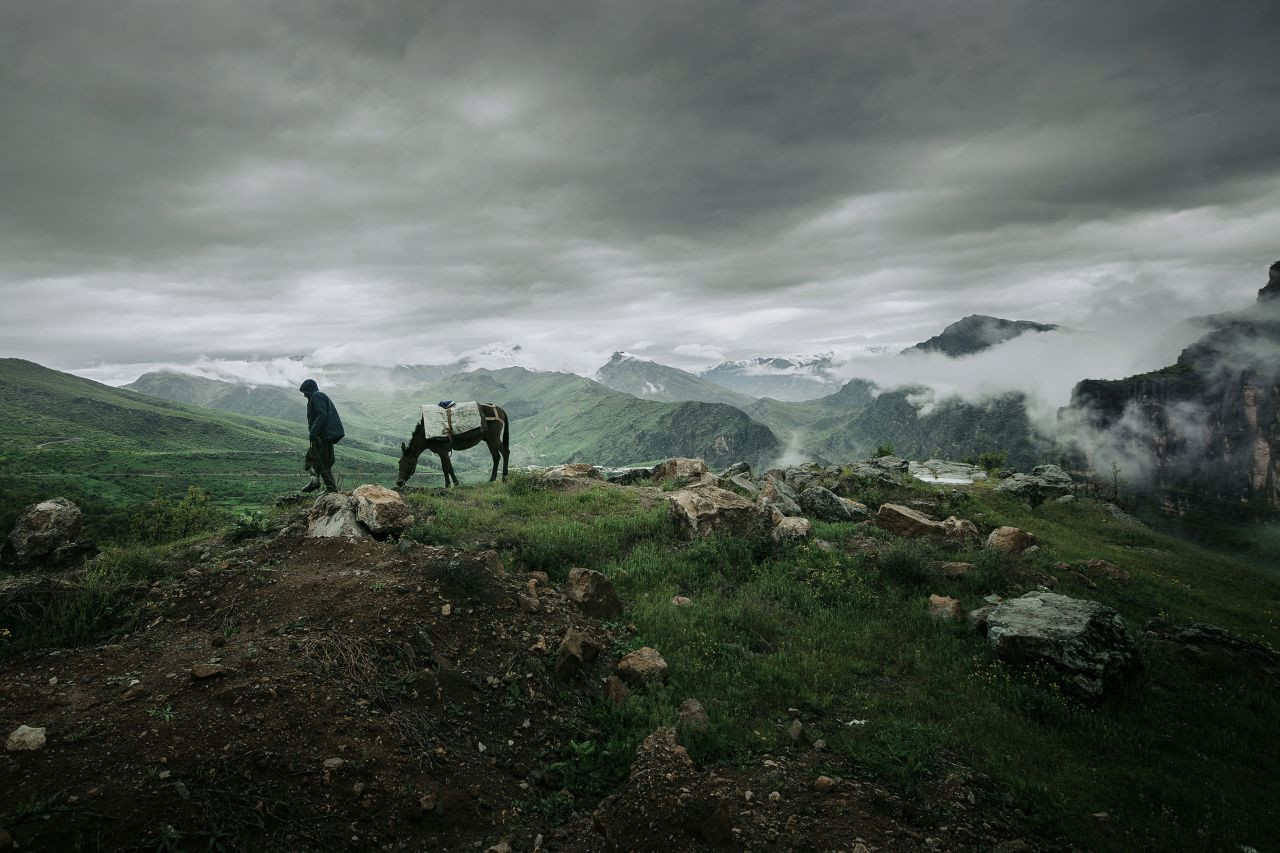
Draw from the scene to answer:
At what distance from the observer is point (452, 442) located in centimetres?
1831

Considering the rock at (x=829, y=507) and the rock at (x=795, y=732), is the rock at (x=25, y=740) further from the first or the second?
the rock at (x=829, y=507)

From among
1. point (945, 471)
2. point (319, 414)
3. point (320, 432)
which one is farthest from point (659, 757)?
point (945, 471)

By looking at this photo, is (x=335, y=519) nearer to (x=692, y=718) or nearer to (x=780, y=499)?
(x=692, y=718)

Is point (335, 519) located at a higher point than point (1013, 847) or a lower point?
higher

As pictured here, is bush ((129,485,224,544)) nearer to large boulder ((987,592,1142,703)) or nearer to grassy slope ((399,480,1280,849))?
grassy slope ((399,480,1280,849))

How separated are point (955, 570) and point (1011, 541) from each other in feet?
14.3

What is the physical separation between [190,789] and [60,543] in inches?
526

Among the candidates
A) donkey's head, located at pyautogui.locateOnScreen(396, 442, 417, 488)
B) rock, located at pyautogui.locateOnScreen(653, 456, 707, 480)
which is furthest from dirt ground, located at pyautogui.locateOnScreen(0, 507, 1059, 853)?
rock, located at pyautogui.locateOnScreen(653, 456, 707, 480)

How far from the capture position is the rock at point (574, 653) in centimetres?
750

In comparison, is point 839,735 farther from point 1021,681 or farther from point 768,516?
point 768,516

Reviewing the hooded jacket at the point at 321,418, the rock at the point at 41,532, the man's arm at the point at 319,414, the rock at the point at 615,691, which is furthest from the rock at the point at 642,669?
the rock at the point at 41,532

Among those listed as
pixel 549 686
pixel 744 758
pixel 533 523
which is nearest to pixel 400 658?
pixel 549 686

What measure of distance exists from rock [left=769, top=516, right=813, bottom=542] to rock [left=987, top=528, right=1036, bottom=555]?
528cm

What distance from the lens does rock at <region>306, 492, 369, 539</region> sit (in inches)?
432
